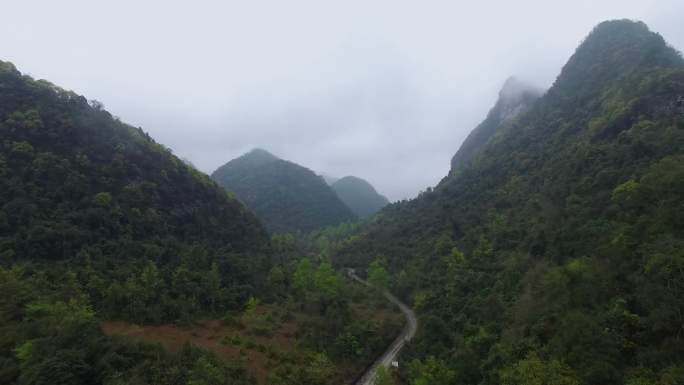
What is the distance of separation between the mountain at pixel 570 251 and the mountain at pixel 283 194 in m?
60.2

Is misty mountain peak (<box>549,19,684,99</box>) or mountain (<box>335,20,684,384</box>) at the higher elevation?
misty mountain peak (<box>549,19,684,99</box>)

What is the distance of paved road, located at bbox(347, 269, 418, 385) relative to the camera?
3406 centimetres

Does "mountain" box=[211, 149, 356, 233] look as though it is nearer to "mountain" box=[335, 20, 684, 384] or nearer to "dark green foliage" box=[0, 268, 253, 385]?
"mountain" box=[335, 20, 684, 384]

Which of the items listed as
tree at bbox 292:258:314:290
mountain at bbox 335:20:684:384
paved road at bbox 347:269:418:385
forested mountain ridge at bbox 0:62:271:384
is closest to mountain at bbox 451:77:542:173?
mountain at bbox 335:20:684:384

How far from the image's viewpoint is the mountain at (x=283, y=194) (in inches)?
5187

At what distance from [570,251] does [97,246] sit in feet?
139

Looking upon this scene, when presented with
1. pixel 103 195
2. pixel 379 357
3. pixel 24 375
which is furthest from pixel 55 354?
pixel 379 357

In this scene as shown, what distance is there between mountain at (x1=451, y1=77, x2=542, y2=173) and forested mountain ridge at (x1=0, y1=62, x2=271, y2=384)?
89320 mm

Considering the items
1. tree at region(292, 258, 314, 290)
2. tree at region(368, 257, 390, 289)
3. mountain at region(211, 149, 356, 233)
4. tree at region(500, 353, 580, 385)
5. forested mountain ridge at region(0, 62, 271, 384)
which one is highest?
mountain at region(211, 149, 356, 233)

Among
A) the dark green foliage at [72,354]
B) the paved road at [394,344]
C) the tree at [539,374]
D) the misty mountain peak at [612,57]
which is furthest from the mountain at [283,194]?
the tree at [539,374]

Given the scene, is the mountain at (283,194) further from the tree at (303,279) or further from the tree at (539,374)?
the tree at (539,374)

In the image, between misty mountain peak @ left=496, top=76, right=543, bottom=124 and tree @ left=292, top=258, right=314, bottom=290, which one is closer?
tree @ left=292, top=258, right=314, bottom=290

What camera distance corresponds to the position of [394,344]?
41.2 metres

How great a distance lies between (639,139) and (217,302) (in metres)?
43.2
